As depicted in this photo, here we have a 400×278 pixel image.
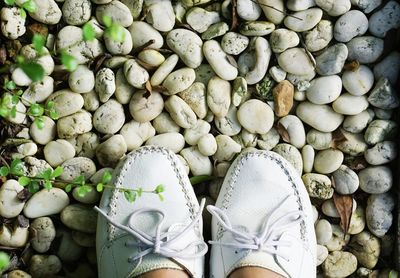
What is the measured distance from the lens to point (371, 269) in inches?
39.6

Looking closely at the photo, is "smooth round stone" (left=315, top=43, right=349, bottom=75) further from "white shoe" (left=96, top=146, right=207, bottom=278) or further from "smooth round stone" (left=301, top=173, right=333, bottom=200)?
"white shoe" (left=96, top=146, right=207, bottom=278)

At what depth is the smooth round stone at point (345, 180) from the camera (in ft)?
3.21

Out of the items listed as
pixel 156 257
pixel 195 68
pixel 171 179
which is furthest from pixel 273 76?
pixel 156 257

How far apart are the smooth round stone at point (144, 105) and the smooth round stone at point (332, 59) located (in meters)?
0.25

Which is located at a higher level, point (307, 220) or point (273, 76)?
point (273, 76)

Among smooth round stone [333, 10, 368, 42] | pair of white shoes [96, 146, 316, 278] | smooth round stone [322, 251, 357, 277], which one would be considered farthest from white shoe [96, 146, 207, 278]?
smooth round stone [333, 10, 368, 42]

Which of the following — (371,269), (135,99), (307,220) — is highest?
(135,99)

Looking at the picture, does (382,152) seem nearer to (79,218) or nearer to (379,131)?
(379,131)

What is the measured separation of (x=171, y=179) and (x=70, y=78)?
0.71 feet

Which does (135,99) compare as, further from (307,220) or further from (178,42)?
(307,220)

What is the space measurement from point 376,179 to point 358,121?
95mm

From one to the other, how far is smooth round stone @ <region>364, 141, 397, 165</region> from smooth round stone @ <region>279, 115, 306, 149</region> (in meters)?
0.11

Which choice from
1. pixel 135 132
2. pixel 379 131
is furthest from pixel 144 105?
pixel 379 131

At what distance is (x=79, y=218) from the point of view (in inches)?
37.5
